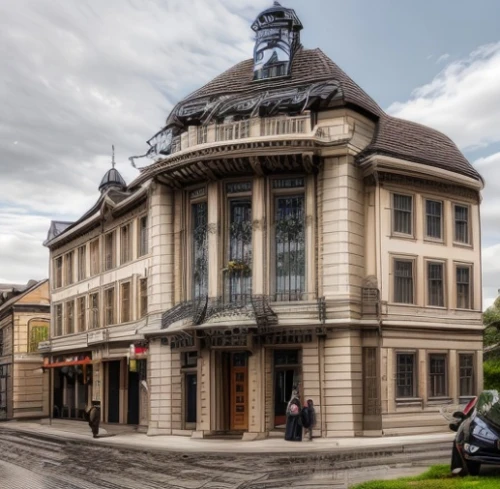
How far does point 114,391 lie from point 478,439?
97.1 ft

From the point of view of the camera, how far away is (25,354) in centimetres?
5662

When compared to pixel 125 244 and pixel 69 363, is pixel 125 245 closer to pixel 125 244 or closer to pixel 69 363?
pixel 125 244

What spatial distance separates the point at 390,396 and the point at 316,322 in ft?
11.7

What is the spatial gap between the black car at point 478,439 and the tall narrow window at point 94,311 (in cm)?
3045

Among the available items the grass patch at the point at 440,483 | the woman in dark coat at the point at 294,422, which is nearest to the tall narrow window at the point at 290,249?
the woman in dark coat at the point at 294,422

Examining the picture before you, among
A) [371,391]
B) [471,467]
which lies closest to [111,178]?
[371,391]

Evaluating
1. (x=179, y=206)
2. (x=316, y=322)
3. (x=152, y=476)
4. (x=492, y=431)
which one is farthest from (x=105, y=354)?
(x=492, y=431)

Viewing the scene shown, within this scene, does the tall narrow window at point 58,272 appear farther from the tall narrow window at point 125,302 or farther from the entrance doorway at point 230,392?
the entrance doorway at point 230,392

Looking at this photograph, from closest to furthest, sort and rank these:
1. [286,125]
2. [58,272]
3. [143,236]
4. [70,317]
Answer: [286,125], [143,236], [70,317], [58,272]

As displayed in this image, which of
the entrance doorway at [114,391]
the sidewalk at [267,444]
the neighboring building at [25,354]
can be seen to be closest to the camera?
the sidewalk at [267,444]

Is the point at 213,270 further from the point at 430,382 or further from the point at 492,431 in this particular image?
the point at 492,431

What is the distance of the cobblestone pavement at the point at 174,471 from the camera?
67.4 ft

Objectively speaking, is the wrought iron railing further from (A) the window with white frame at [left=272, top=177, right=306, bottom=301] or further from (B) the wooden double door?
(B) the wooden double door

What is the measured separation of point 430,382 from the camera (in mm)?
32062
